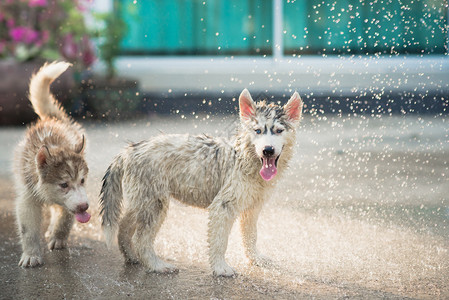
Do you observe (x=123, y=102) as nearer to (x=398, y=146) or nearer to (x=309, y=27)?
(x=309, y=27)

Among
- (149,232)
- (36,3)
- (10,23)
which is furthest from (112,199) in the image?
(36,3)

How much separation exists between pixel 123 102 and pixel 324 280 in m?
9.37

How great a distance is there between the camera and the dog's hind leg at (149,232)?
408cm

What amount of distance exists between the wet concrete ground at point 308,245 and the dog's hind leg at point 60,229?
11 centimetres

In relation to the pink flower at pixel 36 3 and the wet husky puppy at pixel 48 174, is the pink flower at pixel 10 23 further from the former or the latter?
the wet husky puppy at pixel 48 174

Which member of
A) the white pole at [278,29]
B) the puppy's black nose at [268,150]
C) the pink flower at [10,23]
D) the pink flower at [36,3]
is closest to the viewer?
the puppy's black nose at [268,150]

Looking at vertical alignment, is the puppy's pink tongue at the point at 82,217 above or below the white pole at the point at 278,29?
below

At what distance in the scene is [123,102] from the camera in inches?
504

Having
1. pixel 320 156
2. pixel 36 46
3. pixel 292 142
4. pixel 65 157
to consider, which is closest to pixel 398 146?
pixel 320 156

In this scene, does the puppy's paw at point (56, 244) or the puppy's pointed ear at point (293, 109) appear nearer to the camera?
the puppy's pointed ear at point (293, 109)

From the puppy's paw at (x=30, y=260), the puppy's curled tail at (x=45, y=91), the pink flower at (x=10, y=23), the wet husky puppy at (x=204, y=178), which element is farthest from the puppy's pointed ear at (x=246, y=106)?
the pink flower at (x=10, y=23)

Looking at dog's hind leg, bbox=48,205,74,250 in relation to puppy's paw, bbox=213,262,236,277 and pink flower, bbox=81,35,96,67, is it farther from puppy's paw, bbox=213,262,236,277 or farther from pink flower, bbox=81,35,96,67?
pink flower, bbox=81,35,96,67

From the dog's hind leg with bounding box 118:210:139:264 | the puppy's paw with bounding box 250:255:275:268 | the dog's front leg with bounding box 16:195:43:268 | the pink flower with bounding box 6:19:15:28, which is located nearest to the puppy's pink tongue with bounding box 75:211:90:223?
the dog's hind leg with bounding box 118:210:139:264

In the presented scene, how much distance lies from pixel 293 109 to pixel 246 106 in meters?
0.31
